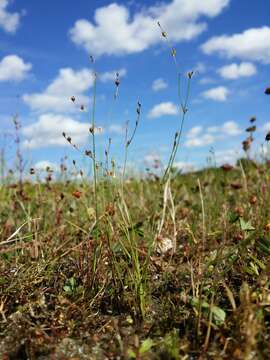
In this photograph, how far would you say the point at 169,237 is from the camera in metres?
2.68

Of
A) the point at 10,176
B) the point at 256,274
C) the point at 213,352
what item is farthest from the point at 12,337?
the point at 10,176

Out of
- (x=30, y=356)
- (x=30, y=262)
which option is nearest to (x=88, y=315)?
(x=30, y=356)

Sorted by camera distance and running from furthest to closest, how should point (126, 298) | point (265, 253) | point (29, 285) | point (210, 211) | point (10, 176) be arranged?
point (10, 176)
point (210, 211)
point (265, 253)
point (29, 285)
point (126, 298)

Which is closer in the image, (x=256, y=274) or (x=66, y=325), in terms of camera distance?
(x=66, y=325)

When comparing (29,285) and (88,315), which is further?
(29,285)

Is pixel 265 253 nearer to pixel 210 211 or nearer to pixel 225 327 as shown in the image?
pixel 225 327

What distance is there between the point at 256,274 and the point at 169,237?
0.76 metres

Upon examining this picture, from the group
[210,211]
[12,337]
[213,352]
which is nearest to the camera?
[213,352]

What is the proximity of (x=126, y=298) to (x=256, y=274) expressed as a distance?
600mm

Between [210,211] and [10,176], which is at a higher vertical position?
[10,176]

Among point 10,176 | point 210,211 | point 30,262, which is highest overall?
point 10,176

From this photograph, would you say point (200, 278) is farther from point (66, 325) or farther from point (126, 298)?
point (66, 325)

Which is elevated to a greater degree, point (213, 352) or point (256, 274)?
point (256, 274)

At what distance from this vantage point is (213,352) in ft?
5.12
